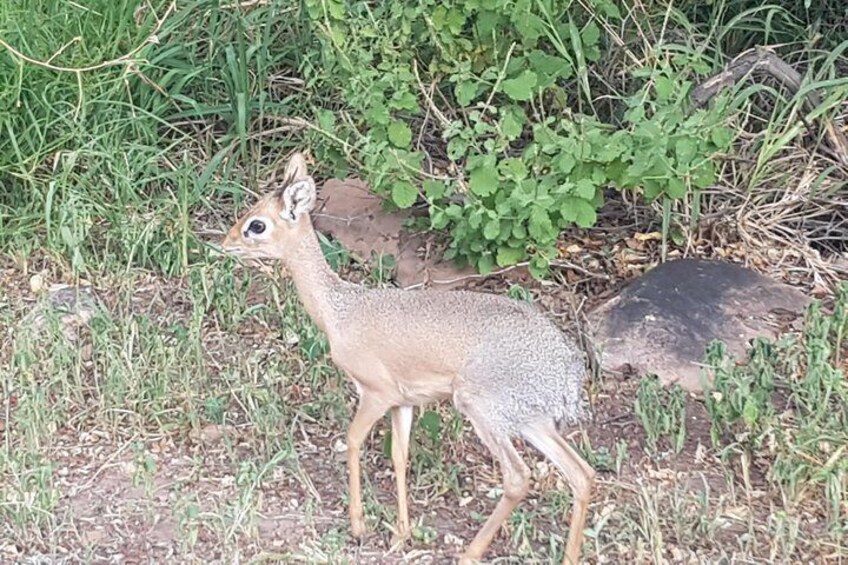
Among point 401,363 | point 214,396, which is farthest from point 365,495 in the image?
point 214,396

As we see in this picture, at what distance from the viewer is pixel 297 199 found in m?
4.52

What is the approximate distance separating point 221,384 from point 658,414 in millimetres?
1534

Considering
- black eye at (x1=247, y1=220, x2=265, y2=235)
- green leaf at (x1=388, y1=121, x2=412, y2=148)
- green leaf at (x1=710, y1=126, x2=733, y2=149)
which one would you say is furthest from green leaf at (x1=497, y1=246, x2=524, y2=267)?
black eye at (x1=247, y1=220, x2=265, y2=235)

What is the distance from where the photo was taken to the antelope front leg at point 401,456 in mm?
4375

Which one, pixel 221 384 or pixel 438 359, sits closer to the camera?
pixel 438 359

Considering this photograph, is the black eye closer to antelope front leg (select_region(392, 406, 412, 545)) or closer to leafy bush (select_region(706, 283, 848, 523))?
antelope front leg (select_region(392, 406, 412, 545))

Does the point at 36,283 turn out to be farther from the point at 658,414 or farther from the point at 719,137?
the point at 719,137

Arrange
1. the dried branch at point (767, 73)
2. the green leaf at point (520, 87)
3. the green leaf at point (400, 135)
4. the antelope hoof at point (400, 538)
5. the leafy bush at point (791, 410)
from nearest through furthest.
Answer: the antelope hoof at point (400, 538) < the leafy bush at point (791, 410) < the green leaf at point (520, 87) < the green leaf at point (400, 135) < the dried branch at point (767, 73)

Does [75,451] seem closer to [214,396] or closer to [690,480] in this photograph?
[214,396]

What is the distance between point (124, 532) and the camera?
4453 mm

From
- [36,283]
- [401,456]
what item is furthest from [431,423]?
[36,283]

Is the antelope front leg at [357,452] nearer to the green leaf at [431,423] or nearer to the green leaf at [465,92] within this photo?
the green leaf at [431,423]

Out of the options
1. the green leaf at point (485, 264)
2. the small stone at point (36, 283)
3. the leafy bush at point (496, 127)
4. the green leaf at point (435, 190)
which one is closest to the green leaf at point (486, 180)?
the leafy bush at point (496, 127)

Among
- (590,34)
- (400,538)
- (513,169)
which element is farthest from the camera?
(590,34)
